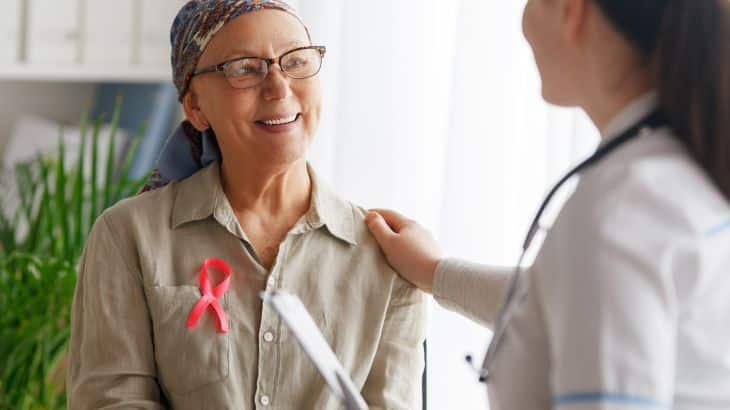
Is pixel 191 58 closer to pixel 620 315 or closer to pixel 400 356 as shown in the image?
pixel 400 356

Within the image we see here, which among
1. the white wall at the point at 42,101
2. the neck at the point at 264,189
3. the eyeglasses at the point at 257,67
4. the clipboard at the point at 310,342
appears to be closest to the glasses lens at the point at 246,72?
the eyeglasses at the point at 257,67

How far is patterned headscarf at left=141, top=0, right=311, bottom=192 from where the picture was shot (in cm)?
145

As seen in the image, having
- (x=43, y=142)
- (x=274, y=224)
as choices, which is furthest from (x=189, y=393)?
(x=43, y=142)

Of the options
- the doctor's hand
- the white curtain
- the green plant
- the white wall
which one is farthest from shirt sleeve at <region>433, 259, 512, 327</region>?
the white wall

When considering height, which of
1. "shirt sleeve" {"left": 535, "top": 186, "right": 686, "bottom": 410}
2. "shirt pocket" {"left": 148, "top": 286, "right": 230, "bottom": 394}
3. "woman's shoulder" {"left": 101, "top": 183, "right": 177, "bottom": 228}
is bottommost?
"shirt pocket" {"left": 148, "top": 286, "right": 230, "bottom": 394}

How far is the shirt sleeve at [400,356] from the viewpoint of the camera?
1.50 meters

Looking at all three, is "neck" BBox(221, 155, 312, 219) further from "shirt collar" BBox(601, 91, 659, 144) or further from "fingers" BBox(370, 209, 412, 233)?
"shirt collar" BBox(601, 91, 659, 144)

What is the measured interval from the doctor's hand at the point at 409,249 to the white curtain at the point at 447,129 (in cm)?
27

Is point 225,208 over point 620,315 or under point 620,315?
under

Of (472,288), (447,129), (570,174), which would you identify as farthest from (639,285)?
(447,129)

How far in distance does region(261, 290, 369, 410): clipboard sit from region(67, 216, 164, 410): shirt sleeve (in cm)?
46

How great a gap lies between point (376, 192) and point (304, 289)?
0.51 meters

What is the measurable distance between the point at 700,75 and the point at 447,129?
958 millimetres

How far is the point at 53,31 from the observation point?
2.65 meters
